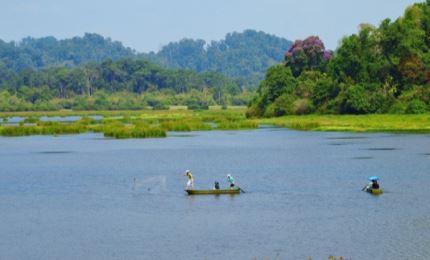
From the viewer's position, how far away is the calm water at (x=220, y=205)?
37.4 m

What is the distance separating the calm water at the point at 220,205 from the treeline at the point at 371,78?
35144 millimetres

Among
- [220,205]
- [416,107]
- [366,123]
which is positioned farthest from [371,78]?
[220,205]

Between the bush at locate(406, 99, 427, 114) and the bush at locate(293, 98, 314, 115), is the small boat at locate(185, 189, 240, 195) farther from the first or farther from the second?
the bush at locate(293, 98, 314, 115)

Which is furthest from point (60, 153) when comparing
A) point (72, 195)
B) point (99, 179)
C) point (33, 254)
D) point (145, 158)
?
point (33, 254)

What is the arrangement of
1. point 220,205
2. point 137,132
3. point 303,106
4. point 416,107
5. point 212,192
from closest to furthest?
point 220,205 → point 212,192 → point 137,132 → point 416,107 → point 303,106

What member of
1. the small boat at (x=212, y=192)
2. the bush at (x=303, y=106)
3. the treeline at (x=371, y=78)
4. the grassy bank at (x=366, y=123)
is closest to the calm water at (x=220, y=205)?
the small boat at (x=212, y=192)

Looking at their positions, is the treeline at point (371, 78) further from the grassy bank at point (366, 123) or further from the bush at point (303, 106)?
the grassy bank at point (366, 123)

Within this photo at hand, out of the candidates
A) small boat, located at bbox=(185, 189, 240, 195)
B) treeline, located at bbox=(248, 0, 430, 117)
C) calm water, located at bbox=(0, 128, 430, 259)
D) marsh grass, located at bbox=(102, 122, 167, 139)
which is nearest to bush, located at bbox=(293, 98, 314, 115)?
treeline, located at bbox=(248, 0, 430, 117)

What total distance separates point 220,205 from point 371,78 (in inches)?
3323

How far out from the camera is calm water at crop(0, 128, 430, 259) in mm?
37375

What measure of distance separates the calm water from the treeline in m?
35.1

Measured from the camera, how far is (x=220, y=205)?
1919 inches

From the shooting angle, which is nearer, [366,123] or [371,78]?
[366,123]

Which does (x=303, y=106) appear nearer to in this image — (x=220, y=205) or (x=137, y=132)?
(x=137, y=132)
